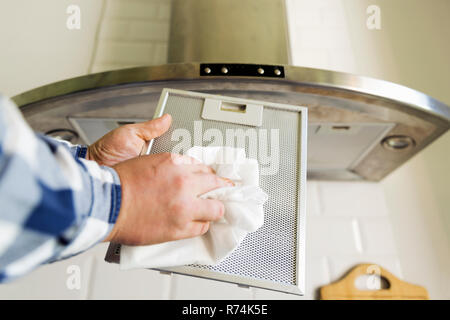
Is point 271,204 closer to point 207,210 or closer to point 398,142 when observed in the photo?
point 207,210

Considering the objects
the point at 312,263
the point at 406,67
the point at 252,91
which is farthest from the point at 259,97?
the point at 406,67

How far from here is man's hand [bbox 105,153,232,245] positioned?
267mm

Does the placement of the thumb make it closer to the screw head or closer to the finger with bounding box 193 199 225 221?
the finger with bounding box 193 199 225 221

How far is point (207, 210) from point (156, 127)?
14cm

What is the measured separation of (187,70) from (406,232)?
0.77 metres

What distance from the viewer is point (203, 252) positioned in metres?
0.30

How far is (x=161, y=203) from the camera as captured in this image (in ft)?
0.90

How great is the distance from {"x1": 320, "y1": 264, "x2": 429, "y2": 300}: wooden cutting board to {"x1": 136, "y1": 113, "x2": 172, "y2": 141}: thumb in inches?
23.1

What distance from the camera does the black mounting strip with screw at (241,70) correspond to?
427 millimetres

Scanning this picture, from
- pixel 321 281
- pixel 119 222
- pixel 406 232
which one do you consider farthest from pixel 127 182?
pixel 406 232

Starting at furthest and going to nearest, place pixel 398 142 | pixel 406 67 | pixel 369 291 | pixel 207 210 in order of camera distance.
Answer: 1. pixel 406 67
2. pixel 369 291
3. pixel 398 142
4. pixel 207 210

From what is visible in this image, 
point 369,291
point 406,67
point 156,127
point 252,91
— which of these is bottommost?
point 369,291

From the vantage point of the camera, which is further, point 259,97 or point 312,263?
point 312,263
